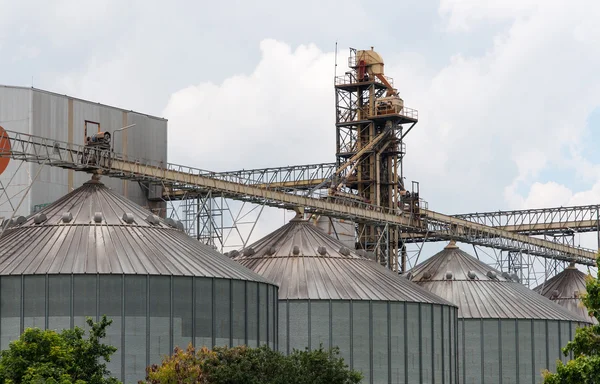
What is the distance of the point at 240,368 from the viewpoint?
2506 inches

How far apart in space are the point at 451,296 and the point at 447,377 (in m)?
15.4

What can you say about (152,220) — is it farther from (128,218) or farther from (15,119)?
(15,119)

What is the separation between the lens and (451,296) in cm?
10788

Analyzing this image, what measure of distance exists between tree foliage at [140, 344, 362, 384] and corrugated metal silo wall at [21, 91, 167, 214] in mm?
41629

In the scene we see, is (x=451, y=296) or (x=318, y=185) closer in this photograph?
(x=451, y=296)

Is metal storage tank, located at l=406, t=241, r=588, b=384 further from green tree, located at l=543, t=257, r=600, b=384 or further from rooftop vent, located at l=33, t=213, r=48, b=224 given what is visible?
green tree, located at l=543, t=257, r=600, b=384

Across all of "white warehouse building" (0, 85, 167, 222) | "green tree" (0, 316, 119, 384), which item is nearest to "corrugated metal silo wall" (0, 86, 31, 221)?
"white warehouse building" (0, 85, 167, 222)

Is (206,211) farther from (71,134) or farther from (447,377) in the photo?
(447,377)

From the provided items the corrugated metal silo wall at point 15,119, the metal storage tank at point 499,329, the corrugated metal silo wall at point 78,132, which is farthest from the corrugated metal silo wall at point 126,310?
the metal storage tank at point 499,329

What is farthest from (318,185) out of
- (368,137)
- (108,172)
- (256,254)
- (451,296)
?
(108,172)

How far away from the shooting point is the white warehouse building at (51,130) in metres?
104

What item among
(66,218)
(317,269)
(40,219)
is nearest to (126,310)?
(66,218)

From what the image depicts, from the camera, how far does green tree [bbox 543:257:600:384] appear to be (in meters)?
49.1

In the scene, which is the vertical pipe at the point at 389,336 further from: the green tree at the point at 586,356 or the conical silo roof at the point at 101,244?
the green tree at the point at 586,356
